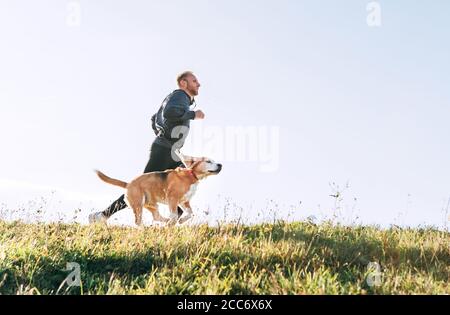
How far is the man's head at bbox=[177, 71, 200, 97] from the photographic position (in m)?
9.63

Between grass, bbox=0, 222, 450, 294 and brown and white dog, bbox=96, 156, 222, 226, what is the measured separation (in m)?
0.93

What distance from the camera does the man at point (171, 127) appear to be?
363 inches

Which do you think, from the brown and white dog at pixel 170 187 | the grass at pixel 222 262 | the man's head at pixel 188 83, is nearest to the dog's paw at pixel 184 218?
the brown and white dog at pixel 170 187

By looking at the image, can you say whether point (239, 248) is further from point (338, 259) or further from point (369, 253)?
point (369, 253)

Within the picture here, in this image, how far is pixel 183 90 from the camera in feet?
31.3

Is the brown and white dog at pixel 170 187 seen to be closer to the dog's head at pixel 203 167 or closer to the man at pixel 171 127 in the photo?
the dog's head at pixel 203 167

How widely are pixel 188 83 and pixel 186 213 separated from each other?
7.75 feet

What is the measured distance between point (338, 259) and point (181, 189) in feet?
10.7

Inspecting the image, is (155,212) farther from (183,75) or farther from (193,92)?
(183,75)

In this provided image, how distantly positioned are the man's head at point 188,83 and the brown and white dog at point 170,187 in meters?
1.27

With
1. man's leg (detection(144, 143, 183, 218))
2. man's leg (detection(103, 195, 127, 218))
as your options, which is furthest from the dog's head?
man's leg (detection(103, 195, 127, 218))

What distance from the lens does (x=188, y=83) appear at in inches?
379
